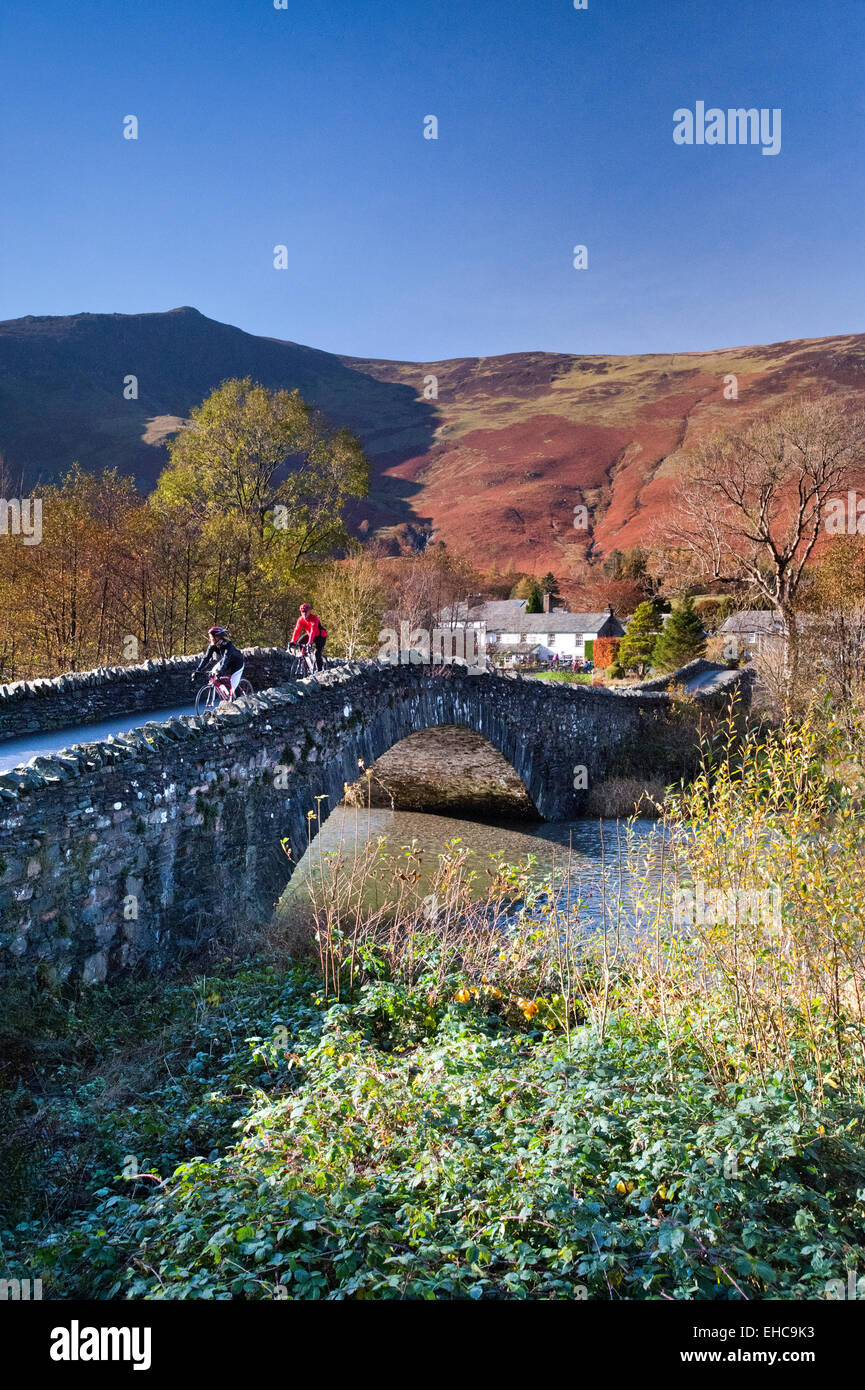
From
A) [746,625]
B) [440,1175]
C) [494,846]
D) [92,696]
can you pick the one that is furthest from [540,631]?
[440,1175]

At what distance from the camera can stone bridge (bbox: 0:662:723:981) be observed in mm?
7191

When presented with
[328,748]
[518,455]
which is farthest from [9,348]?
[328,748]

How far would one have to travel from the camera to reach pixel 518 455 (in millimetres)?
183125

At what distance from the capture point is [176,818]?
30.3 ft

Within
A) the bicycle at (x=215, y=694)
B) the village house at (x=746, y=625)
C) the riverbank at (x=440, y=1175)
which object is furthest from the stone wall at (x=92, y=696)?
the village house at (x=746, y=625)

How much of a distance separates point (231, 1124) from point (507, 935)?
4.25 meters

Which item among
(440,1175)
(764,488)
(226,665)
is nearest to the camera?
(440,1175)

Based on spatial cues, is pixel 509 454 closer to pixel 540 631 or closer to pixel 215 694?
pixel 540 631

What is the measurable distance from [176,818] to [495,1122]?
17.1 ft

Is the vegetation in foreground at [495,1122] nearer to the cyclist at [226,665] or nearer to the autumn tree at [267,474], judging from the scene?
the cyclist at [226,665]

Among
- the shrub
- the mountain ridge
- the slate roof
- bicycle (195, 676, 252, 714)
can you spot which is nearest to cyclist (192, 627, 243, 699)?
bicycle (195, 676, 252, 714)

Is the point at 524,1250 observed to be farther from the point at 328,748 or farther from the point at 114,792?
the point at 328,748

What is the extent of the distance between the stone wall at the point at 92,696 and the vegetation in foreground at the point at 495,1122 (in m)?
6.64

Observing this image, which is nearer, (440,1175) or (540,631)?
(440,1175)
